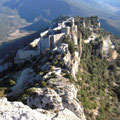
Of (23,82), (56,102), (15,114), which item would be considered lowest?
(23,82)

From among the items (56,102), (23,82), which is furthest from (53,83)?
(23,82)

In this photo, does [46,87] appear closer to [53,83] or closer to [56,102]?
[53,83]

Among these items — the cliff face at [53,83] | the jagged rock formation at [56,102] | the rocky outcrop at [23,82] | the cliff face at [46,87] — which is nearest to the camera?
the cliff face at [46,87]

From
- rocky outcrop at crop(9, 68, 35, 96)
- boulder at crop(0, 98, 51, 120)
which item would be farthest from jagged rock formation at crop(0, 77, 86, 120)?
rocky outcrop at crop(9, 68, 35, 96)

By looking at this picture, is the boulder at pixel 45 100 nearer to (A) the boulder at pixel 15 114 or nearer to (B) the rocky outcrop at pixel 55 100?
(B) the rocky outcrop at pixel 55 100

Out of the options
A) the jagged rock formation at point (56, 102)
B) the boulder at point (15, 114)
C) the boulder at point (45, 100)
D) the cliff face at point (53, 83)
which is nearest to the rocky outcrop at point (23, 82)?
the cliff face at point (53, 83)

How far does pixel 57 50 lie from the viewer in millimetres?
24656

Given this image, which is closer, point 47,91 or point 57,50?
point 47,91

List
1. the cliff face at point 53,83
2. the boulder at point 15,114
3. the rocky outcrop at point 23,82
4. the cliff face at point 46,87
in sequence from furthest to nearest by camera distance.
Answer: the rocky outcrop at point 23,82, the cliff face at point 53,83, the cliff face at point 46,87, the boulder at point 15,114

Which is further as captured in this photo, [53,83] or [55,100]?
[53,83]

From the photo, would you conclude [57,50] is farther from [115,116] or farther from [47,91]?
[115,116]

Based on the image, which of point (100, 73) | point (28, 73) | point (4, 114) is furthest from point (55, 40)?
point (4, 114)

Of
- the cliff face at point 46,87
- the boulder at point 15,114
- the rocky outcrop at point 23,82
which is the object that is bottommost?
the rocky outcrop at point 23,82

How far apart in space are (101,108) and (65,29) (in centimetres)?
1563
